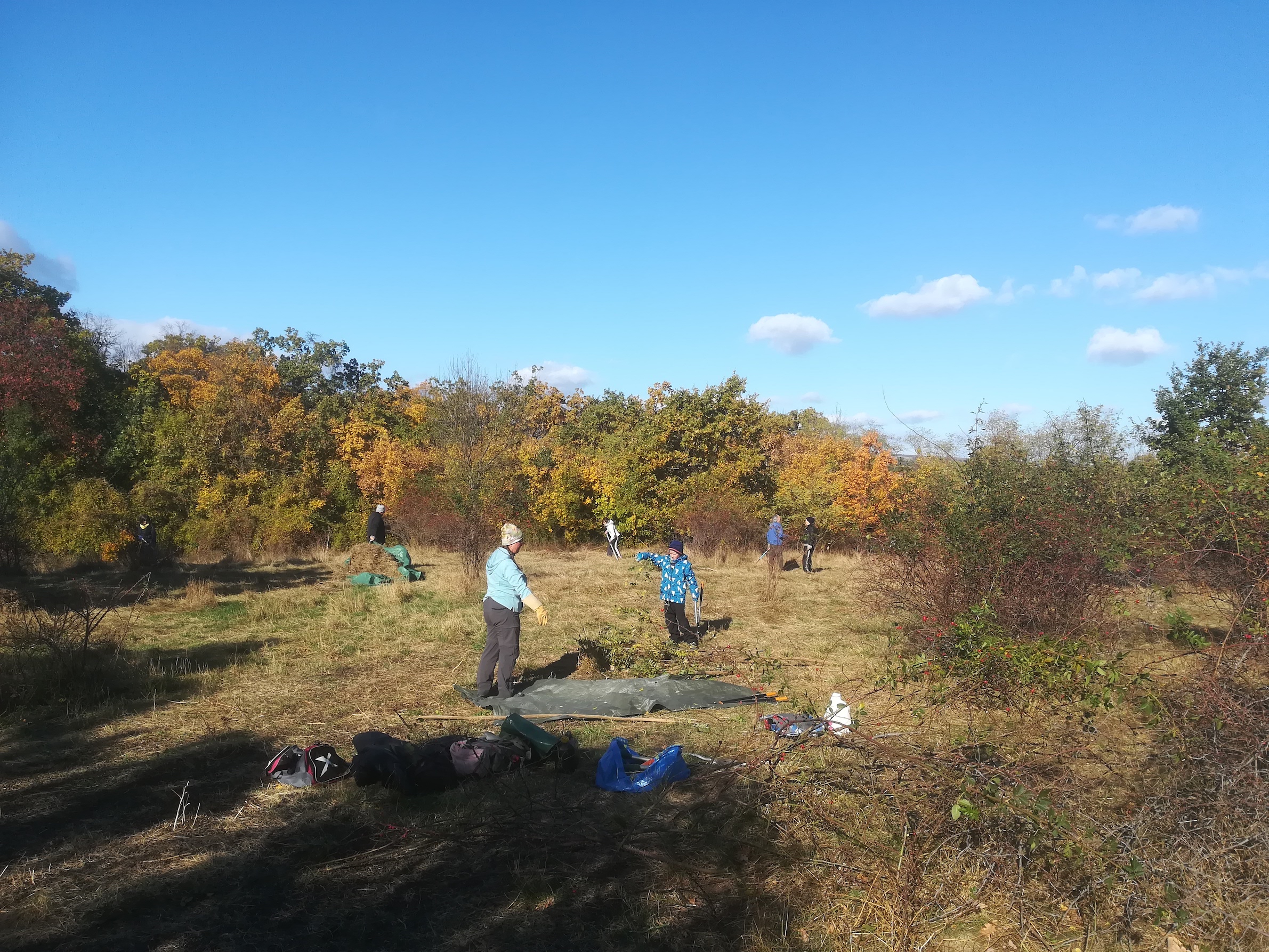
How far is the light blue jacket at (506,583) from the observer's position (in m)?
6.98

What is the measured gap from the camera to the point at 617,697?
6934 mm

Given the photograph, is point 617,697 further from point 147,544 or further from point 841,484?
point 841,484

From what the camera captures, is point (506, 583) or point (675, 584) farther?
point (675, 584)

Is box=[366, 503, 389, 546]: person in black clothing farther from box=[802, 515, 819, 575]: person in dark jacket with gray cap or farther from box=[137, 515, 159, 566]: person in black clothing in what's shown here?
box=[802, 515, 819, 575]: person in dark jacket with gray cap

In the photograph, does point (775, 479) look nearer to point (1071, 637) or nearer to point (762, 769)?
point (1071, 637)

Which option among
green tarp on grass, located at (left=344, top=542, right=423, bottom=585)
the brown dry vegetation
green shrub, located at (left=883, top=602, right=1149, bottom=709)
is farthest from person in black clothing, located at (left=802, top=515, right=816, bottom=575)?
the brown dry vegetation

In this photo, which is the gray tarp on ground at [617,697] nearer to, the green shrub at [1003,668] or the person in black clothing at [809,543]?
the green shrub at [1003,668]

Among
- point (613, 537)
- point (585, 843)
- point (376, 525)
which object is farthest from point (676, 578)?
point (613, 537)

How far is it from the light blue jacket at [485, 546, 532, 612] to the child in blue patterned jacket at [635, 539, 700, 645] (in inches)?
100

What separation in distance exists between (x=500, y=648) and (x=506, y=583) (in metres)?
0.62

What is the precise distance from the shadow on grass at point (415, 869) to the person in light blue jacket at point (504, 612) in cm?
189

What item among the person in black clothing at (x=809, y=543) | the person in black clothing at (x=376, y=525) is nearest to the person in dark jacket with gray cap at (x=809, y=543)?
the person in black clothing at (x=809, y=543)

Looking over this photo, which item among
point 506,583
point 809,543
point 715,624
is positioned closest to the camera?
point 506,583

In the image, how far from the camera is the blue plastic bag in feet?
16.6
